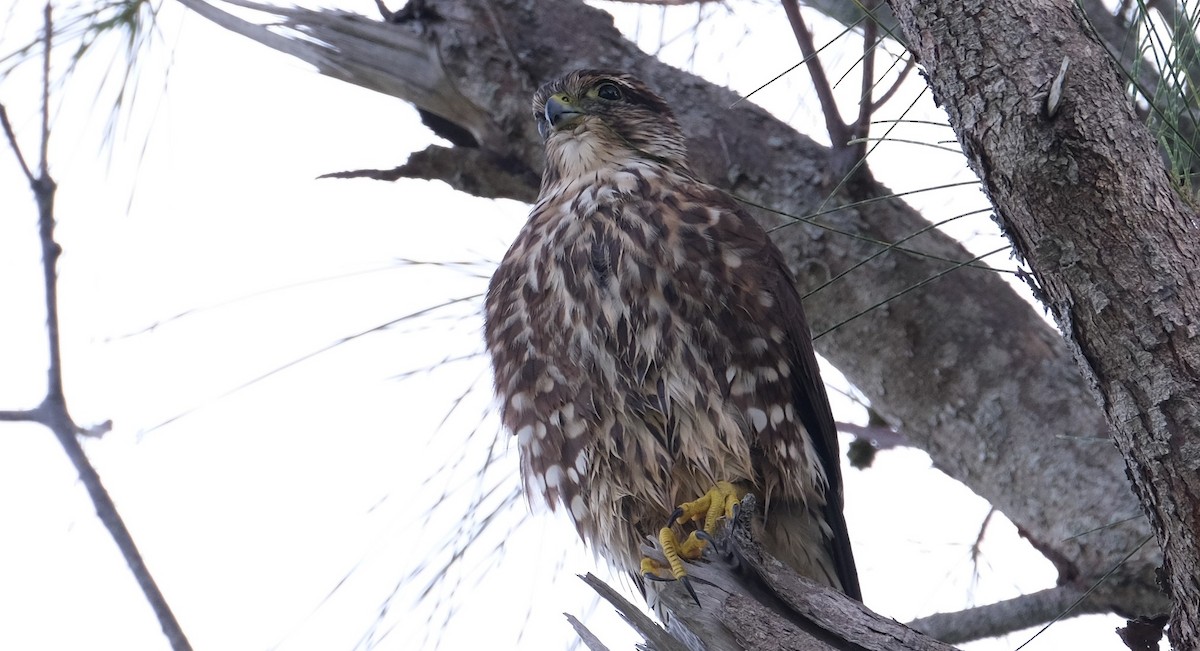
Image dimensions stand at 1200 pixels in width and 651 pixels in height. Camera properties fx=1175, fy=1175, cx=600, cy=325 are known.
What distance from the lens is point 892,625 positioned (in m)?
1.74

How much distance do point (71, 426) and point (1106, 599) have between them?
2142 millimetres

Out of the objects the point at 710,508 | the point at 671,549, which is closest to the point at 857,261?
the point at 710,508

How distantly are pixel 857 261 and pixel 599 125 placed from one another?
0.78m

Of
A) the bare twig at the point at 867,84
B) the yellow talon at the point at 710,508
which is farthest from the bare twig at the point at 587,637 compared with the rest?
the bare twig at the point at 867,84

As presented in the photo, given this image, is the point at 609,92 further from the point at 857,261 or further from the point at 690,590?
the point at 690,590

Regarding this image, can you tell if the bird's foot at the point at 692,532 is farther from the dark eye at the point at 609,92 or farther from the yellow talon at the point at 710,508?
the dark eye at the point at 609,92

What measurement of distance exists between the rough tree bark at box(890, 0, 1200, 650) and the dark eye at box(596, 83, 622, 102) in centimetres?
169

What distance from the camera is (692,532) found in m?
2.40

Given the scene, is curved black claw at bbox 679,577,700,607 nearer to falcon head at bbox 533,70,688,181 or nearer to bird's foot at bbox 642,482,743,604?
bird's foot at bbox 642,482,743,604

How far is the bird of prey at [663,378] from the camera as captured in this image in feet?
8.18

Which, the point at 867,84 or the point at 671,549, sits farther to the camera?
the point at 867,84

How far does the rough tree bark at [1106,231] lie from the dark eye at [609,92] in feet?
5.54

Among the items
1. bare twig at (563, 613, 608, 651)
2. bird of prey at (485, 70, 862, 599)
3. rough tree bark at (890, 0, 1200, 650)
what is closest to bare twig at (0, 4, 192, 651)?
bare twig at (563, 613, 608, 651)

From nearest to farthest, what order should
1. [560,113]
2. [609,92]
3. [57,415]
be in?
[57,415] < [560,113] < [609,92]
